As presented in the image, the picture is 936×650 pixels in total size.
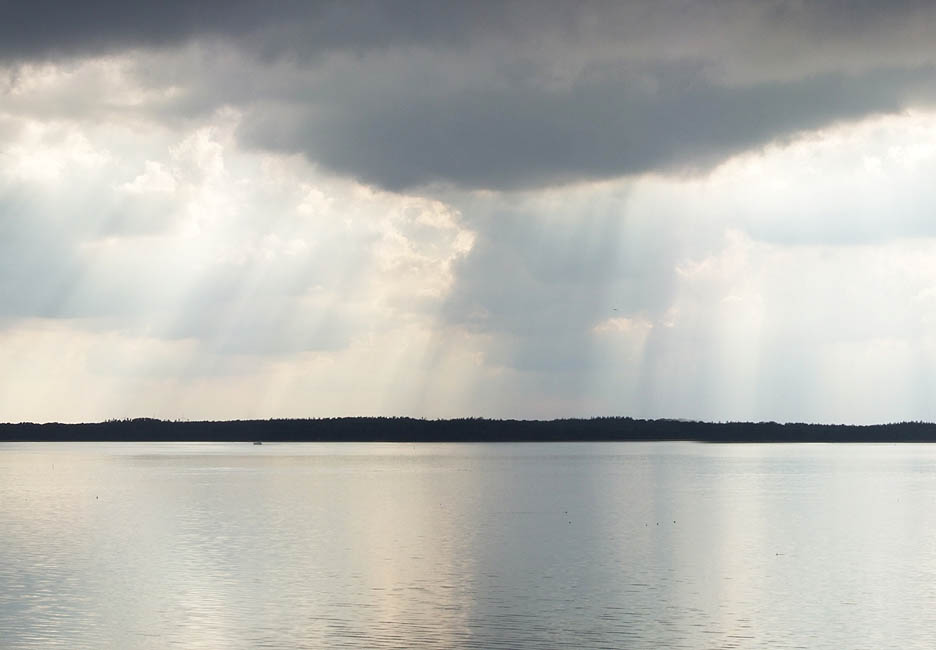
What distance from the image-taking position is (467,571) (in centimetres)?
4912

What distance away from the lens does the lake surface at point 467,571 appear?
36.1m

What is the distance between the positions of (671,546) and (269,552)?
20079 millimetres

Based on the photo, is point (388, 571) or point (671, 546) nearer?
point (388, 571)

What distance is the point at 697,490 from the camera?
353 ft

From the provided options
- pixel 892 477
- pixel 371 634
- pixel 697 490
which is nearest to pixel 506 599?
pixel 371 634

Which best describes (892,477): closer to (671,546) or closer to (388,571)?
(671,546)

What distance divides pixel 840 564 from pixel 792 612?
45.1ft

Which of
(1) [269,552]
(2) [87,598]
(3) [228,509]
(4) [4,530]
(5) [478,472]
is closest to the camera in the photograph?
(2) [87,598]

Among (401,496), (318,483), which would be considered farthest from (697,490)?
(318,483)

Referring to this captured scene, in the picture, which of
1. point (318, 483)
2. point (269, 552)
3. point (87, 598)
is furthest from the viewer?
point (318, 483)

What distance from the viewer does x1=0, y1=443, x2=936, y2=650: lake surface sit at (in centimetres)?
3612

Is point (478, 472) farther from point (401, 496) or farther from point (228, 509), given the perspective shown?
point (228, 509)

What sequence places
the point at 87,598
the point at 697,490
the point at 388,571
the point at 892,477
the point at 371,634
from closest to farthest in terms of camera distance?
the point at 371,634 < the point at 87,598 < the point at 388,571 < the point at 697,490 < the point at 892,477

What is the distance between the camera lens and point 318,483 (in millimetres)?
118875
